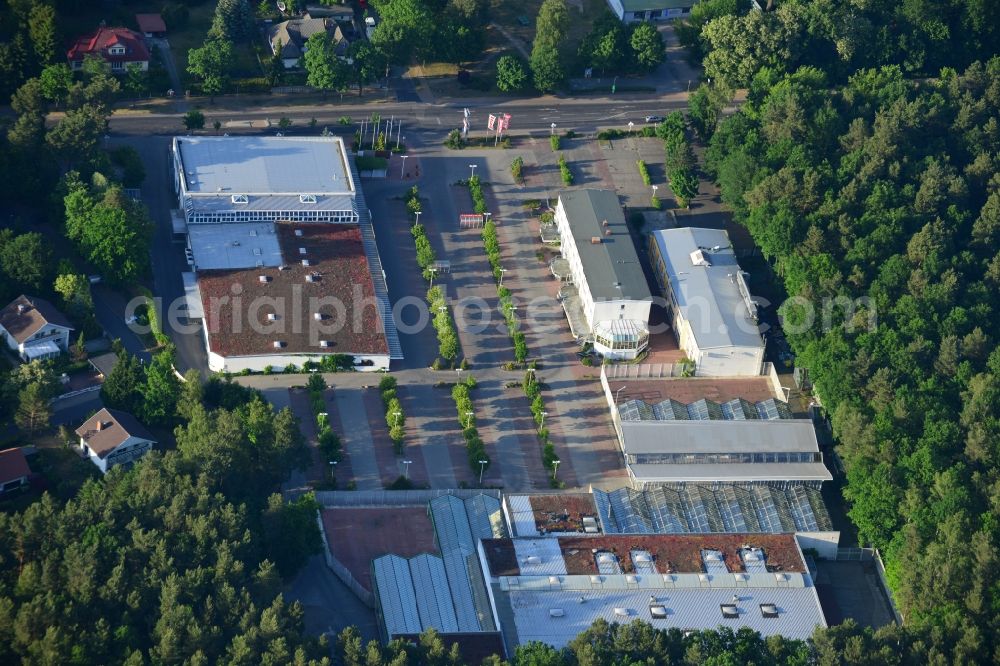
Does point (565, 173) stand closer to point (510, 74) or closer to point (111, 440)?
point (510, 74)

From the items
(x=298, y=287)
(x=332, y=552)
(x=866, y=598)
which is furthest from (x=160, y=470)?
(x=866, y=598)

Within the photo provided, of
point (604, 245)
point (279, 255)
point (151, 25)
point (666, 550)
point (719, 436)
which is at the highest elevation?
point (151, 25)

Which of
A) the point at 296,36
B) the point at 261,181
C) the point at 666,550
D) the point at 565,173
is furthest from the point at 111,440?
the point at 296,36

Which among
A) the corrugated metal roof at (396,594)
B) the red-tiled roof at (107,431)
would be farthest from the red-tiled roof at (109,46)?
the corrugated metal roof at (396,594)

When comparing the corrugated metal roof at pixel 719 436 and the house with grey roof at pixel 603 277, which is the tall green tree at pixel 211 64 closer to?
the house with grey roof at pixel 603 277

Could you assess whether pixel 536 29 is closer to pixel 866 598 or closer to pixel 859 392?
pixel 859 392

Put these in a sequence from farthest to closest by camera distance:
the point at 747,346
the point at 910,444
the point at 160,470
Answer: the point at 747,346, the point at 910,444, the point at 160,470
